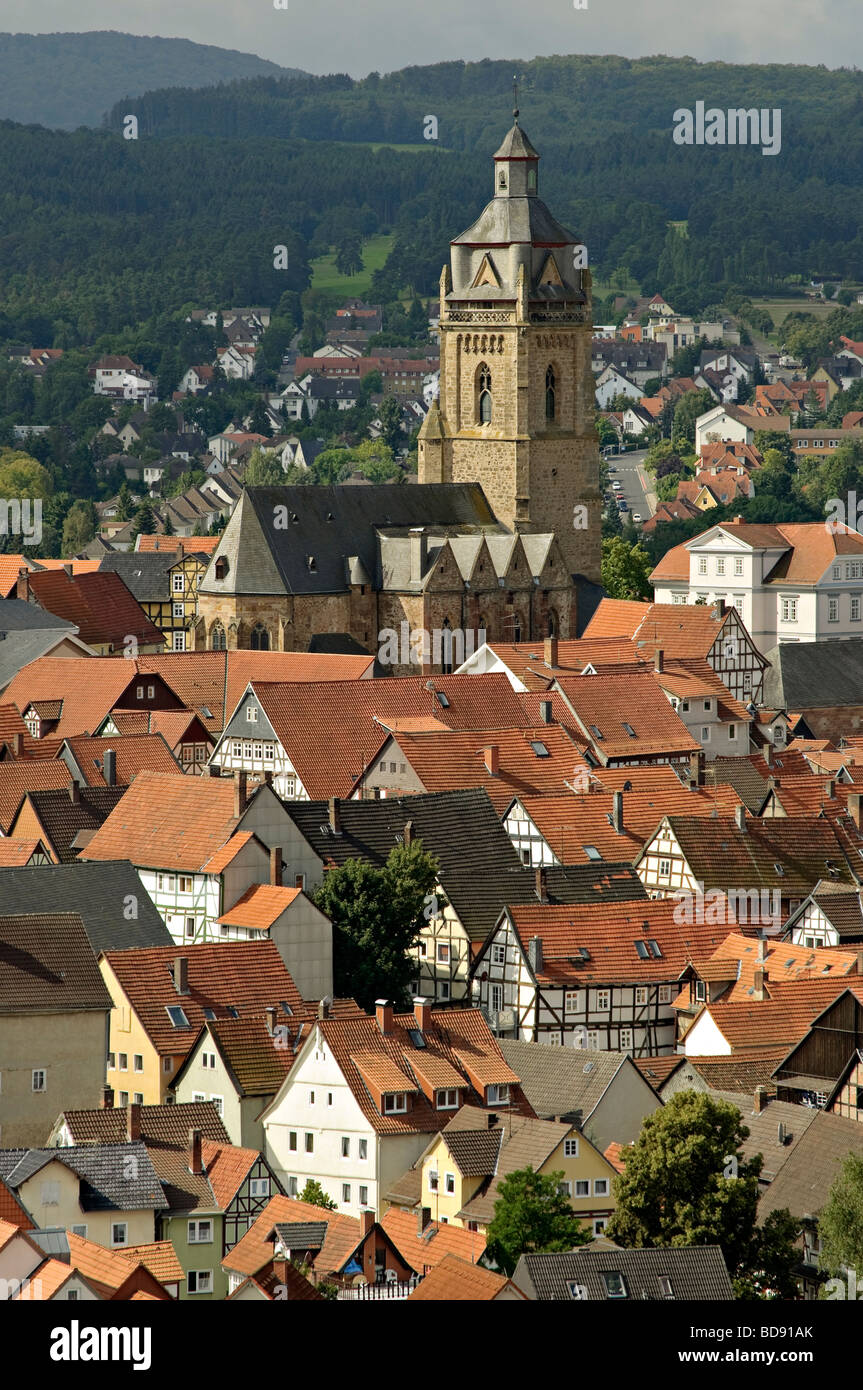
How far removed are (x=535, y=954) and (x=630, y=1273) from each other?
16.0 meters

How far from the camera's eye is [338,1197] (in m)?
38.7

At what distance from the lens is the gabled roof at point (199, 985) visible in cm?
4162

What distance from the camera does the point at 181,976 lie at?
4238 centimetres

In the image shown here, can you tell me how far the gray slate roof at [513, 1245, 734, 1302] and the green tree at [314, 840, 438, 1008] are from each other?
15.8 m

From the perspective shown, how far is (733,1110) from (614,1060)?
4986 millimetres

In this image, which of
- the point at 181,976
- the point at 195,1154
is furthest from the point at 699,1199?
the point at 181,976

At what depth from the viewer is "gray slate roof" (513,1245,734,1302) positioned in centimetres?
2900

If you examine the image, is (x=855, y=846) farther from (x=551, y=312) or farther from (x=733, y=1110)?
(x=551, y=312)

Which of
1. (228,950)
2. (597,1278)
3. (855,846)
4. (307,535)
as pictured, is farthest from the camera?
(307,535)

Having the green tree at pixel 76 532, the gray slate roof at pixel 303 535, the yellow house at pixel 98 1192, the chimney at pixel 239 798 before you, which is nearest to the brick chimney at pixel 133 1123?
the yellow house at pixel 98 1192

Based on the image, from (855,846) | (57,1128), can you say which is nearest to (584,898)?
(855,846)

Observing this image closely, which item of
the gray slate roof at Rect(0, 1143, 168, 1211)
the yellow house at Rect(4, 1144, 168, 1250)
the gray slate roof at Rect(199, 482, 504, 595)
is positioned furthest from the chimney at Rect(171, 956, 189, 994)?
the gray slate roof at Rect(199, 482, 504, 595)

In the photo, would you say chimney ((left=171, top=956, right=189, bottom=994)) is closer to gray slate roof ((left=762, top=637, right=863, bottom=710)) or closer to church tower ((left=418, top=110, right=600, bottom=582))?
gray slate roof ((left=762, top=637, right=863, bottom=710))

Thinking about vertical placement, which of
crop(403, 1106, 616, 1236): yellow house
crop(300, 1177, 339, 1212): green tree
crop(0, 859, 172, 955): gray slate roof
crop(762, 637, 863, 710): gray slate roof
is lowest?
crop(300, 1177, 339, 1212): green tree
